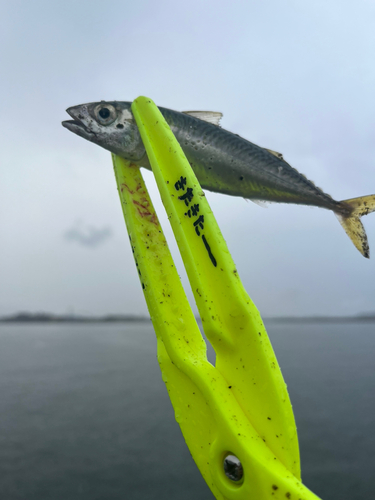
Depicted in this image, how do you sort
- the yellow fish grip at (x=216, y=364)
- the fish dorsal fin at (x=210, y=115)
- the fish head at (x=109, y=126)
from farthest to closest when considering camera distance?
1. the fish dorsal fin at (x=210, y=115)
2. the fish head at (x=109, y=126)
3. the yellow fish grip at (x=216, y=364)

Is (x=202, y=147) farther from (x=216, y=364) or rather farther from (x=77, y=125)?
(x=216, y=364)

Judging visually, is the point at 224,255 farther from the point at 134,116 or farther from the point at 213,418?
the point at 134,116

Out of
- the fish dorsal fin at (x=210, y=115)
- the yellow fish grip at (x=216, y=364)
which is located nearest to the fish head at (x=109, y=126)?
the yellow fish grip at (x=216, y=364)

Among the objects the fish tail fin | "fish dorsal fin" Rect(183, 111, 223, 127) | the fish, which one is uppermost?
"fish dorsal fin" Rect(183, 111, 223, 127)

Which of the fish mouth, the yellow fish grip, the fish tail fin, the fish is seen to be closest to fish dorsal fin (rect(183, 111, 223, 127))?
the fish

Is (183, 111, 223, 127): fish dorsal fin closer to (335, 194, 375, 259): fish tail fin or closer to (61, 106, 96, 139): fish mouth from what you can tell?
(61, 106, 96, 139): fish mouth

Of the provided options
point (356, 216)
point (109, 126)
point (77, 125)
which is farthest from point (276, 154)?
point (77, 125)

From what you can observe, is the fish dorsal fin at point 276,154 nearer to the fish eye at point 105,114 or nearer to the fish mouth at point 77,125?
the fish eye at point 105,114
